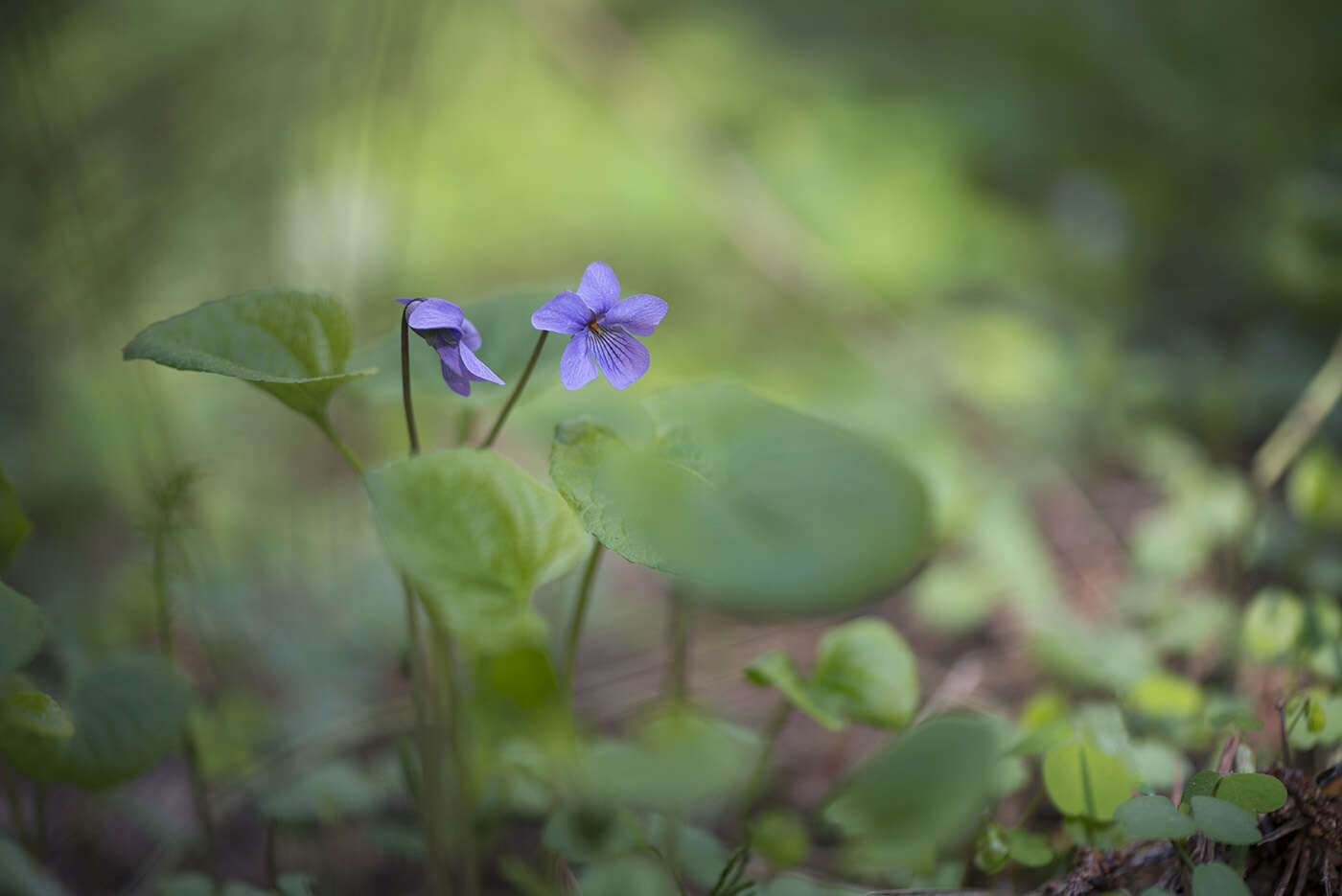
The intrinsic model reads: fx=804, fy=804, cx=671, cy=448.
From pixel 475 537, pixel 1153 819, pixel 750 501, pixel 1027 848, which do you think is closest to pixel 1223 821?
pixel 1153 819

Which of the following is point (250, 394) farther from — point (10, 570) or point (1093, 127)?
point (1093, 127)

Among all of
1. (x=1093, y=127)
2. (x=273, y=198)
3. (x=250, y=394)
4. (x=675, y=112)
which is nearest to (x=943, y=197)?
(x=1093, y=127)

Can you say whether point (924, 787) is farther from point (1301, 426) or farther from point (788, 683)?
point (1301, 426)

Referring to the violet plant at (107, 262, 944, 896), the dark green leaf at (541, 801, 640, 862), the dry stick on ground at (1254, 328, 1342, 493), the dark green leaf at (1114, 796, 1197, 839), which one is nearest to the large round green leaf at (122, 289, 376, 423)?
the violet plant at (107, 262, 944, 896)

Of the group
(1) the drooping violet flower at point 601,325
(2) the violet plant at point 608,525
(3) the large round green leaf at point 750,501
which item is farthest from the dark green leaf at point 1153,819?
(1) the drooping violet flower at point 601,325

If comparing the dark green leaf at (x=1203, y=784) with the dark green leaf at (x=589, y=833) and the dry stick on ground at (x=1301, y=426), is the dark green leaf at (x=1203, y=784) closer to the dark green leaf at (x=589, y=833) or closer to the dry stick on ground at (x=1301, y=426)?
the dark green leaf at (x=589, y=833)

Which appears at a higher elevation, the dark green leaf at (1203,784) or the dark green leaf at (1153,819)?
the dark green leaf at (1153,819)
